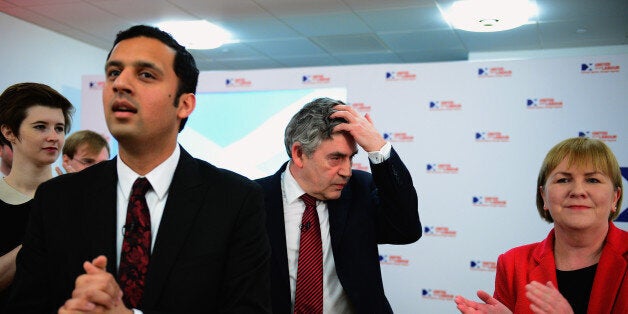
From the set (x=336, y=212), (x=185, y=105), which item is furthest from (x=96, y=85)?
(x=185, y=105)

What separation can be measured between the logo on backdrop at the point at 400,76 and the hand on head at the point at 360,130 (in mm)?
2458

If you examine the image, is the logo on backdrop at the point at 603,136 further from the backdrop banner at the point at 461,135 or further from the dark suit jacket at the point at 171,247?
the dark suit jacket at the point at 171,247

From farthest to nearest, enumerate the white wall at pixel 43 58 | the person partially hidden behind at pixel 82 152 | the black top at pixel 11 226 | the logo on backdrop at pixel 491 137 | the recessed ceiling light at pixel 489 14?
the white wall at pixel 43 58, the recessed ceiling light at pixel 489 14, the logo on backdrop at pixel 491 137, the person partially hidden behind at pixel 82 152, the black top at pixel 11 226

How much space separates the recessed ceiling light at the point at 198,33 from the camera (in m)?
6.87

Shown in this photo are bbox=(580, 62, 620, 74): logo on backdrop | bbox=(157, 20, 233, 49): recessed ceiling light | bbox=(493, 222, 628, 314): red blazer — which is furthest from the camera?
bbox=(157, 20, 233, 49): recessed ceiling light

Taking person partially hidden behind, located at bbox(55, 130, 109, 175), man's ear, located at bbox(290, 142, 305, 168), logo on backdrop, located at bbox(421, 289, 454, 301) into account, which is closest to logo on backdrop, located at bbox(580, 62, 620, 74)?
logo on backdrop, located at bbox(421, 289, 454, 301)

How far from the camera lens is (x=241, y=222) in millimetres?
1405

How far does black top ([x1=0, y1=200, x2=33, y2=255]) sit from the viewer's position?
2074 mm

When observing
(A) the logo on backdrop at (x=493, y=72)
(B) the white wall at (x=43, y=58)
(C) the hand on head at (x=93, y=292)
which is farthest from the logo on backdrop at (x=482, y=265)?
(B) the white wall at (x=43, y=58)

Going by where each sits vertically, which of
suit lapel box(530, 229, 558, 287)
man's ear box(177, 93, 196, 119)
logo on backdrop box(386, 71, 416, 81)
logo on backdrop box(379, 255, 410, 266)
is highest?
logo on backdrop box(386, 71, 416, 81)

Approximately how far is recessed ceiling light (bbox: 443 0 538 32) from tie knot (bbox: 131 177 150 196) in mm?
5042

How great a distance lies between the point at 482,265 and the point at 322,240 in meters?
2.43

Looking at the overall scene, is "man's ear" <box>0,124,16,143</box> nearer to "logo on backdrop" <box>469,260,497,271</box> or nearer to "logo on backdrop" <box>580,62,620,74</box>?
"logo on backdrop" <box>469,260,497,271</box>

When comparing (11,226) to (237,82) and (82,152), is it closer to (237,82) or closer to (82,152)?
(82,152)
